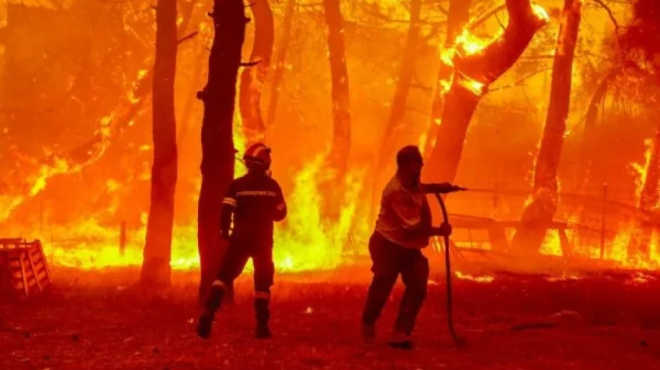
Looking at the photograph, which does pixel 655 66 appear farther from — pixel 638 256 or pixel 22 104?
pixel 22 104

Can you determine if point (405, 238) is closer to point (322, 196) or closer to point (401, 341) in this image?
point (401, 341)

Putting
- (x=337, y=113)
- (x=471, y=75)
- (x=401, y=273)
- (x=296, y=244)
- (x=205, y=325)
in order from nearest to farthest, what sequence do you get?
(x=401, y=273) < (x=205, y=325) < (x=471, y=75) < (x=296, y=244) < (x=337, y=113)

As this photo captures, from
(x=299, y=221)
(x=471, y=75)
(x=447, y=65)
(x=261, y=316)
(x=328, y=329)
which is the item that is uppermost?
(x=447, y=65)

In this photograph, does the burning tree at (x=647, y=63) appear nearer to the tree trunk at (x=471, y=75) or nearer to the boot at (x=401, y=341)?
the tree trunk at (x=471, y=75)

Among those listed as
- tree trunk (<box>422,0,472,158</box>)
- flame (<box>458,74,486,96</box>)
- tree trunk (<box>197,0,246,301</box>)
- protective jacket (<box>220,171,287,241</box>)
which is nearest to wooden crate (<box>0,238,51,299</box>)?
tree trunk (<box>197,0,246,301</box>)

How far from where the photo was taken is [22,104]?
29531 mm

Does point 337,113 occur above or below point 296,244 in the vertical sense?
above

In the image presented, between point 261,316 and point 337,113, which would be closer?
point 261,316

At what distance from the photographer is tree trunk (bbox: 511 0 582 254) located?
64.5ft

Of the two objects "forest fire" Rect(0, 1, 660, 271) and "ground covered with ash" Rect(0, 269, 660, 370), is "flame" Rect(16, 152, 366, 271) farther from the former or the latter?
"ground covered with ash" Rect(0, 269, 660, 370)

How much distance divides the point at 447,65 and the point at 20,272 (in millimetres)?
11196

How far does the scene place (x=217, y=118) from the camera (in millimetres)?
10297

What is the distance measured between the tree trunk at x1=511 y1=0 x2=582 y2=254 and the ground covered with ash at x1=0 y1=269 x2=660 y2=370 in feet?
19.0

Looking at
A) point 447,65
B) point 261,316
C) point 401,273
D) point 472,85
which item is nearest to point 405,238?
point 401,273
